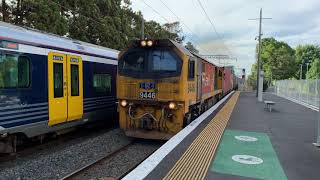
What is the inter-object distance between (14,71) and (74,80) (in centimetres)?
263

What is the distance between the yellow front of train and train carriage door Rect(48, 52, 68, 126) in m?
1.82

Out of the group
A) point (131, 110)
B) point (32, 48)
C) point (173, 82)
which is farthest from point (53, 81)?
point (173, 82)

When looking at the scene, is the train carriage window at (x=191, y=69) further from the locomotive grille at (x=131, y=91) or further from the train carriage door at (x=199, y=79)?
the locomotive grille at (x=131, y=91)

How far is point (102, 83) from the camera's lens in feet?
43.3

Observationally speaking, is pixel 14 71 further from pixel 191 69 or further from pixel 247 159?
pixel 247 159

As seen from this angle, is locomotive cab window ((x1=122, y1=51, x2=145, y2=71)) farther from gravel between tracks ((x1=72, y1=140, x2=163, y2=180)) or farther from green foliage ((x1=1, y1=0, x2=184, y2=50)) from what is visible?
green foliage ((x1=1, y1=0, x2=184, y2=50))

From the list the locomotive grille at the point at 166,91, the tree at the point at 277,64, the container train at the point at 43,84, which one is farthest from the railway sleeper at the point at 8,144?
the tree at the point at 277,64

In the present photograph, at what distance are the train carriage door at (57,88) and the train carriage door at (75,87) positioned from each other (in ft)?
0.77

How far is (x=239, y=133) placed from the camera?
10789 mm

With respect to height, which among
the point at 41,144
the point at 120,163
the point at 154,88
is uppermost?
the point at 154,88

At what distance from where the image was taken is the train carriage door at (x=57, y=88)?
9.73 m

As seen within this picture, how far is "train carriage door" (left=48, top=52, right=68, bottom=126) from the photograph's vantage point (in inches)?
383

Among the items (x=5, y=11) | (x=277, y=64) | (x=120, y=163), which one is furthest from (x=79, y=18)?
(x=277, y=64)

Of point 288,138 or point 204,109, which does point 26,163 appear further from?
point 204,109
